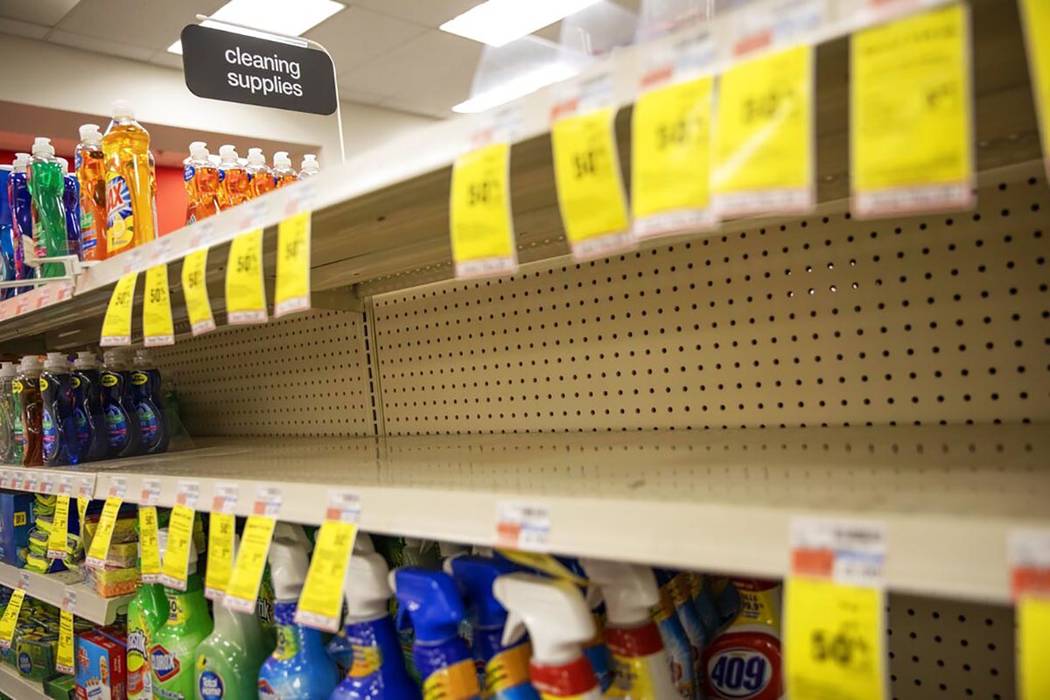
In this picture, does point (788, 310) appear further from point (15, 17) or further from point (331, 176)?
point (15, 17)

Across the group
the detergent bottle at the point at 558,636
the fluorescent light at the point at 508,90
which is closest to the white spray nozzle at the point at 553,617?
the detergent bottle at the point at 558,636

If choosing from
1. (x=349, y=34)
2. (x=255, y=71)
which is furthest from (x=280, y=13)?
(x=255, y=71)

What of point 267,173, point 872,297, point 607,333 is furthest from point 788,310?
point 267,173

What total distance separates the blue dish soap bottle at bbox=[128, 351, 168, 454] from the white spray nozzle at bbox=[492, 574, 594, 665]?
1442 mm

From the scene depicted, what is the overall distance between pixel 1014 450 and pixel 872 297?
315mm

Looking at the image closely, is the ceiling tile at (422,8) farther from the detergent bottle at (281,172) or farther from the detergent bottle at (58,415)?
the detergent bottle at (58,415)

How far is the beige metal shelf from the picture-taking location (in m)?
0.49

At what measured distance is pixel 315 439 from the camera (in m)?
1.72

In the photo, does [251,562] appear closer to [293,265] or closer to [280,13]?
[293,265]

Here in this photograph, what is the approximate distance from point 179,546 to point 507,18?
4.48 m

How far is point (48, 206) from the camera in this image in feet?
6.42

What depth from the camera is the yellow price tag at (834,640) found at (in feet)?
1.60

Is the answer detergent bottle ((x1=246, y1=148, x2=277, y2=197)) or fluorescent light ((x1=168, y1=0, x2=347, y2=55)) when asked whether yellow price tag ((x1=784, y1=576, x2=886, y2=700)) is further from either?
fluorescent light ((x1=168, y1=0, x2=347, y2=55))

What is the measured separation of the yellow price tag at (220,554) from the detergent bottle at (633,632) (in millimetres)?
554
